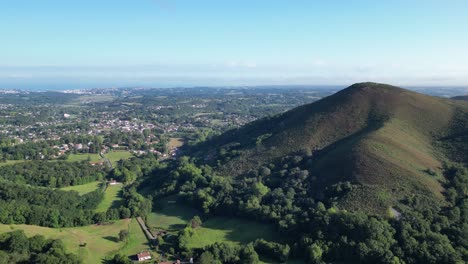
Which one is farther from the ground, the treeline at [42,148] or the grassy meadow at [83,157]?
the treeline at [42,148]

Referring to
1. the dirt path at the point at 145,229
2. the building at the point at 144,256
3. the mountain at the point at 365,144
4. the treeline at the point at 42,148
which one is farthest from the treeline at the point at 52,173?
the building at the point at 144,256

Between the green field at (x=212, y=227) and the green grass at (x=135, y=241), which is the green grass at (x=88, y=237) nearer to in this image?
the green grass at (x=135, y=241)

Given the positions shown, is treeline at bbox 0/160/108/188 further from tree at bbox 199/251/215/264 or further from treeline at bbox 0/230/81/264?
tree at bbox 199/251/215/264

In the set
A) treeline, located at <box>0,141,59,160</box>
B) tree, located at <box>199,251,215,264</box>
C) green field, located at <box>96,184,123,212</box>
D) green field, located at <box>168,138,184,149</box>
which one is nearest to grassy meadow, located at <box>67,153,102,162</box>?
treeline, located at <box>0,141,59,160</box>

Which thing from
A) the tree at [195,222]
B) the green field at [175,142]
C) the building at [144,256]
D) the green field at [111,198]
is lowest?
the green field at [111,198]

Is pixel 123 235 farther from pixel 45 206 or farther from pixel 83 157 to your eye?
pixel 83 157

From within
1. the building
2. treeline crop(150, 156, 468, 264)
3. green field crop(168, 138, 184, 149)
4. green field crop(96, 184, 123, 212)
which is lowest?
green field crop(96, 184, 123, 212)

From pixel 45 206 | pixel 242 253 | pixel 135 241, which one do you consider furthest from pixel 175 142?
pixel 242 253

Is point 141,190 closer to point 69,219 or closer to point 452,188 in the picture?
point 69,219
